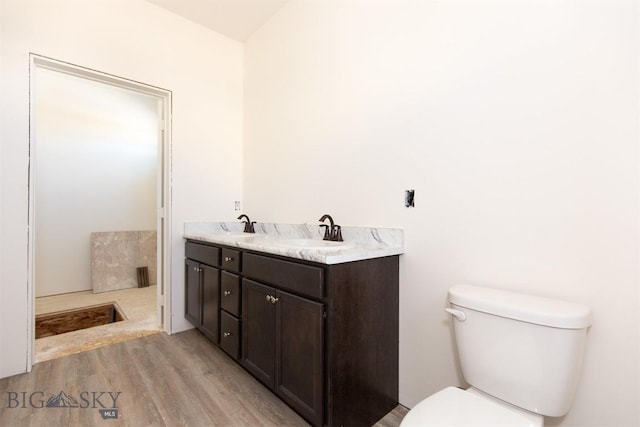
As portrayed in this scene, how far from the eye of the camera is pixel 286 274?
57.4 inches

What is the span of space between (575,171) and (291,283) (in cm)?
122

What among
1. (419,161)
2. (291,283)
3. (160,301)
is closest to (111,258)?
(160,301)

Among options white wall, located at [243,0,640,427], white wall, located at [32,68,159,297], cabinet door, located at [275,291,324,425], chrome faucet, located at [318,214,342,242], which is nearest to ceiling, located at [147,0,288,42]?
white wall, located at [243,0,640,427]

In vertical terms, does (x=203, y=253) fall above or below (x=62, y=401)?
above

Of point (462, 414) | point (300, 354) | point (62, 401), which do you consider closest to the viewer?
point (462, 414)

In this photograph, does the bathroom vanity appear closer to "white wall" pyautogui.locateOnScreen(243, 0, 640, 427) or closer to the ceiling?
"white wall" pyautogui.locateOnScreen(243, 0, 640, 427)

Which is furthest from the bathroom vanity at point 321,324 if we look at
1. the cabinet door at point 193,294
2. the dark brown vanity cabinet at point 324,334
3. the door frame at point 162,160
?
the door frame at point 162,160

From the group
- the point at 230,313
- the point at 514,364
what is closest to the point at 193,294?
the point at 230,313

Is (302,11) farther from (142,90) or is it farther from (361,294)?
(361,294)

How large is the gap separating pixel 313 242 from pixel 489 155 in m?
1.12

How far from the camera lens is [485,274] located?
1.29 meters

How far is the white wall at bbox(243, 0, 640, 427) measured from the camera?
1.01 meters

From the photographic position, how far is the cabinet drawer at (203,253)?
210 centimetres

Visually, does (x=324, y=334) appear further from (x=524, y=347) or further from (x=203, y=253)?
(x=203, y=253)
